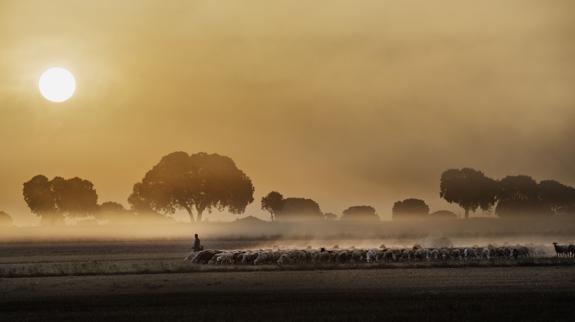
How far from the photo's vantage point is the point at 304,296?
131 feet

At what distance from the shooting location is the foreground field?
1327 inches

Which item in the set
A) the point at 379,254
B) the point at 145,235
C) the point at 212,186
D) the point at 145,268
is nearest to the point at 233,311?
the point at 145,268

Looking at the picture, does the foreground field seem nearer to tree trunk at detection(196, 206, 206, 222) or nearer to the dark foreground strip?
the dark foreground strip

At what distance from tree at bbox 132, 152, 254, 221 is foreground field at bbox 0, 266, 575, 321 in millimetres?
130172

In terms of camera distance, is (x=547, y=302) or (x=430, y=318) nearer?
(x=430, y=318)

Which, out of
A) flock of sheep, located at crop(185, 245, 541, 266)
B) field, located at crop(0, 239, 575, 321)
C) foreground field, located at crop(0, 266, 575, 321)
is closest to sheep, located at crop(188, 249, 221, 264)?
flock of sheep, located at crop(185, 245, 541, 266)

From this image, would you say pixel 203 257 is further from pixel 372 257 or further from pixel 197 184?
pixel 197 184

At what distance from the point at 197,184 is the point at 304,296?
14564cm

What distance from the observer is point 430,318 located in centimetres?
3216

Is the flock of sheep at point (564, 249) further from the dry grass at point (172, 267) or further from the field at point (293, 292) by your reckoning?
the field at point (293, 292)

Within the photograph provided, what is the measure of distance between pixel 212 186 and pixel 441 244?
9462 cm

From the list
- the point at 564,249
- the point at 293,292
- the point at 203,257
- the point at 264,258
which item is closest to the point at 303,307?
the point at 293,292

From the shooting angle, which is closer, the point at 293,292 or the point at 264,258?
the point at 293,292

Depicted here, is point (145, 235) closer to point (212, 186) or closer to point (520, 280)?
point (212, 186)
